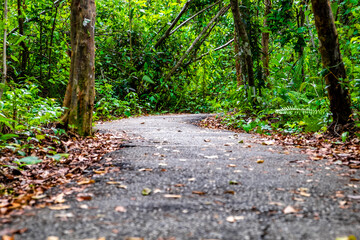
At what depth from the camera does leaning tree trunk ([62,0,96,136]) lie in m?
5.20

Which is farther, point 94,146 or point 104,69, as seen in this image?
point 104,69

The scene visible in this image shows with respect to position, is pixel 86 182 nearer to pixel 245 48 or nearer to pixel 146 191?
pixel 146 191

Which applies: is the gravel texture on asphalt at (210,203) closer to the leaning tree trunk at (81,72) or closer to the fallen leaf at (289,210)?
the fallen leaf at (289,210)

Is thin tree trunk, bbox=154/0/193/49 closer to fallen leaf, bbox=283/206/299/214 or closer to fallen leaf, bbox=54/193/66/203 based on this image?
fallen leaf, bbox=54/193/66/203

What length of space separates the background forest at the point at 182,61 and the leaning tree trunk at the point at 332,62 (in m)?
0.15

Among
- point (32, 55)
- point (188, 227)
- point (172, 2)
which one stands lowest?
point (188, 227)

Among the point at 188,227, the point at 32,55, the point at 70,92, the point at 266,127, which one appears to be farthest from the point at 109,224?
the point at 32,55

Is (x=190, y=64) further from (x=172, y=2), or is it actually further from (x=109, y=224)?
(x=109, y=224)

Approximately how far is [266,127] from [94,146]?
401 centimetres

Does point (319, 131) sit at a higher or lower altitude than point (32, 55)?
lower

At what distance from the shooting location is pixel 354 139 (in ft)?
15.2

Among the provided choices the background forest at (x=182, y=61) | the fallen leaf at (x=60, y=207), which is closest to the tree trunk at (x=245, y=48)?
the background forest at (x=182, y=61)

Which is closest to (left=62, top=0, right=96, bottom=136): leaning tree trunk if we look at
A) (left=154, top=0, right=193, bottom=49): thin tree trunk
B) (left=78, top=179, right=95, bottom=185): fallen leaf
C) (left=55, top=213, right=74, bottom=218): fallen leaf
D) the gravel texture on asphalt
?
the gravel texture on asphalt

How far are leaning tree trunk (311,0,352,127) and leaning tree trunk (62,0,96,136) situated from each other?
377 centimetres
